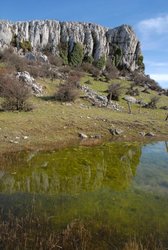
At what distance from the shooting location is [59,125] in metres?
25.9

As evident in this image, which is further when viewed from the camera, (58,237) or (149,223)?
(149,223)

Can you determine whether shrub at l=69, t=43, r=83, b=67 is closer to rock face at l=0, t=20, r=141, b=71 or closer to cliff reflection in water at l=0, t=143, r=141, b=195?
rock face at l=0, t=20, r=141, b=71

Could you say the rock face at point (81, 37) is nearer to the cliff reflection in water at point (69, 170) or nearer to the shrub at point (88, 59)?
the shrub at point (88, 59)

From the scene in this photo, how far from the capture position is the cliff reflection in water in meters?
12.8

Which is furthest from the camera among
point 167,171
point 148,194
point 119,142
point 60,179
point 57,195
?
point 119,142

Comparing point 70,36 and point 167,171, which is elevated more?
point 70,36

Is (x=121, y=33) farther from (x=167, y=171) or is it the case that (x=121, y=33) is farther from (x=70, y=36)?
(x=167, y=171)

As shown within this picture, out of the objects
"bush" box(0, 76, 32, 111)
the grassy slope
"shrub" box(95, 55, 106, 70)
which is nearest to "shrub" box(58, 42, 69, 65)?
"shrub" box(95, 55, 106, 70)

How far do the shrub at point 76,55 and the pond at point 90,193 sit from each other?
288ft

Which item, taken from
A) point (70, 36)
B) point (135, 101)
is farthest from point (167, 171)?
point (70, 36)

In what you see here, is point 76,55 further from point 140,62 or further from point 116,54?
point 140,62

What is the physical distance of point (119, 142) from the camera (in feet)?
78.4

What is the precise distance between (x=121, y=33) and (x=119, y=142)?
332 feet

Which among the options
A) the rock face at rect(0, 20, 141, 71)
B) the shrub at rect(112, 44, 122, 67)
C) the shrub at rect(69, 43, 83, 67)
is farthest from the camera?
the shrub at rect(112, 44, 122, 67)
